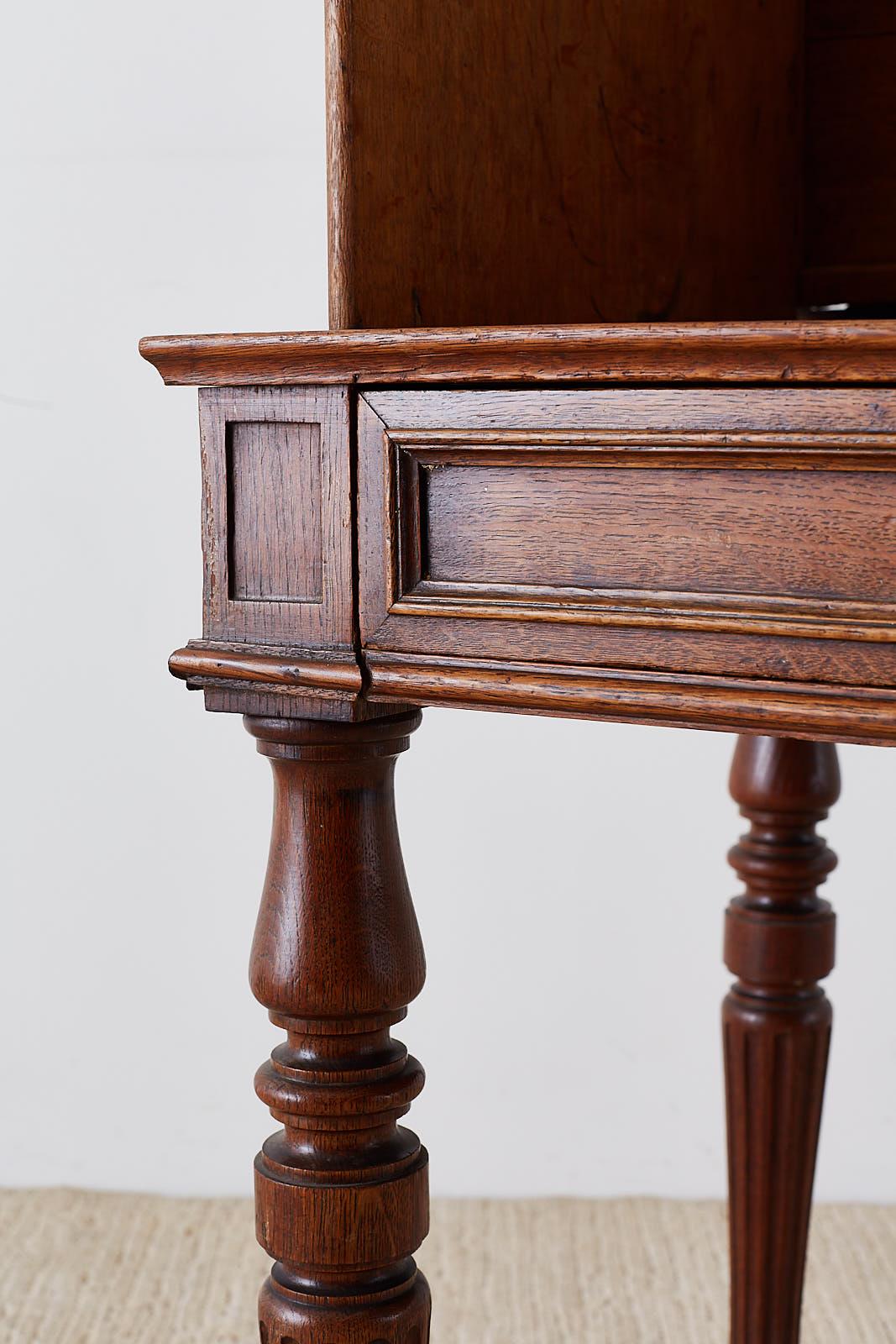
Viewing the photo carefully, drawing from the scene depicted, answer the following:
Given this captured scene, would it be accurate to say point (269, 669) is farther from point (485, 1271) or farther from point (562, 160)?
point (485, 1271)

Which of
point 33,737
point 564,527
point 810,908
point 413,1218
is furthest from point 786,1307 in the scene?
point 33,737

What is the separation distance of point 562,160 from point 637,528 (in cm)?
35

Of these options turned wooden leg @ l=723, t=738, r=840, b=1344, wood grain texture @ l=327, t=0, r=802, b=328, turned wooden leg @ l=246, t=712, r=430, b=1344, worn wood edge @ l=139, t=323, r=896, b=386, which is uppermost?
wood grain texture @ l=327, t=0, r=802, b=328

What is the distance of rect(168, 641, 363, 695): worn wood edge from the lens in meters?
0.68

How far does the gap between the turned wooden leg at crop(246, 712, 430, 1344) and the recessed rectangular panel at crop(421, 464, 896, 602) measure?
0.37 ft

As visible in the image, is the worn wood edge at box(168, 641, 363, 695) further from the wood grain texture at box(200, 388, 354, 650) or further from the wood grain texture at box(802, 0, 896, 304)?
the wood grain texture at box(802, 0, 896, 304)

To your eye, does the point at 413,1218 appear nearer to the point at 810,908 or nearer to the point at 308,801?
Answer: the point at 308,801

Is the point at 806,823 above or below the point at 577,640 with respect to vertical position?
below

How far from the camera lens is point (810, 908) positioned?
A: 1.27 metres

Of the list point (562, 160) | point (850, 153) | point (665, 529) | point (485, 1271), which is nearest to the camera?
point (665, 529)

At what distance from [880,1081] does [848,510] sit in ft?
4.75

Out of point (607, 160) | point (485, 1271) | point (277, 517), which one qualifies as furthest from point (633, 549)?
point (485, 1271)

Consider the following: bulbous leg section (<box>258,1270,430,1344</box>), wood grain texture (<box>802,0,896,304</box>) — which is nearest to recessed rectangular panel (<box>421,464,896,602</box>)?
bulbous leg section (<box>258,1270,430,1344</box>)

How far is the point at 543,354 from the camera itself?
1.98ft
